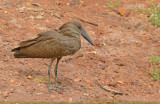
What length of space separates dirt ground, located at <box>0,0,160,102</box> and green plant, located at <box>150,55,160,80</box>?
0.11m

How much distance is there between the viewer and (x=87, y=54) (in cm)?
Result: 884

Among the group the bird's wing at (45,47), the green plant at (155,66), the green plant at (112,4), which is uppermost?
the green plant at (112,4)

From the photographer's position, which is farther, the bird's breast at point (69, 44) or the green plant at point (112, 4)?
the green plant at point (112, 4)

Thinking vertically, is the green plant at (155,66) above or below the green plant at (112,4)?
below

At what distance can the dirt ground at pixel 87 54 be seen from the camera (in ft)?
23.2

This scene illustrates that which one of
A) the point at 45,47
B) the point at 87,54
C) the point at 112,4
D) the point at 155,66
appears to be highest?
the point at 112,4

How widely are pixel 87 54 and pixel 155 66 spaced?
1.75 meters

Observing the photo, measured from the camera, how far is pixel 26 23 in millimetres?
9500

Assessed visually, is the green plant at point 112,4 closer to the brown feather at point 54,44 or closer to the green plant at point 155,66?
the green plant at point 155,66

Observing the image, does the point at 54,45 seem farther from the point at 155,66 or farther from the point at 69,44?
the point at 155,66

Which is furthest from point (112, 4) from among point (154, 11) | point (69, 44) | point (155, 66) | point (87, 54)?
point (69, 44)

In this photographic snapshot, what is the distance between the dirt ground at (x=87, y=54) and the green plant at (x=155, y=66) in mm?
110

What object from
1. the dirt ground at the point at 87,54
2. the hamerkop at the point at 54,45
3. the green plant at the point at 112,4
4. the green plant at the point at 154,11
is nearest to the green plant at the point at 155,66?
the dirt ground at the point at 87,54

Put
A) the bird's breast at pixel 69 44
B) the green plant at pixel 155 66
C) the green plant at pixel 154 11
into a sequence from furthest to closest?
the green plant at pixel 154 11 → the green plant at pixel 155 66 → the bird's breast at pixel 69 44
